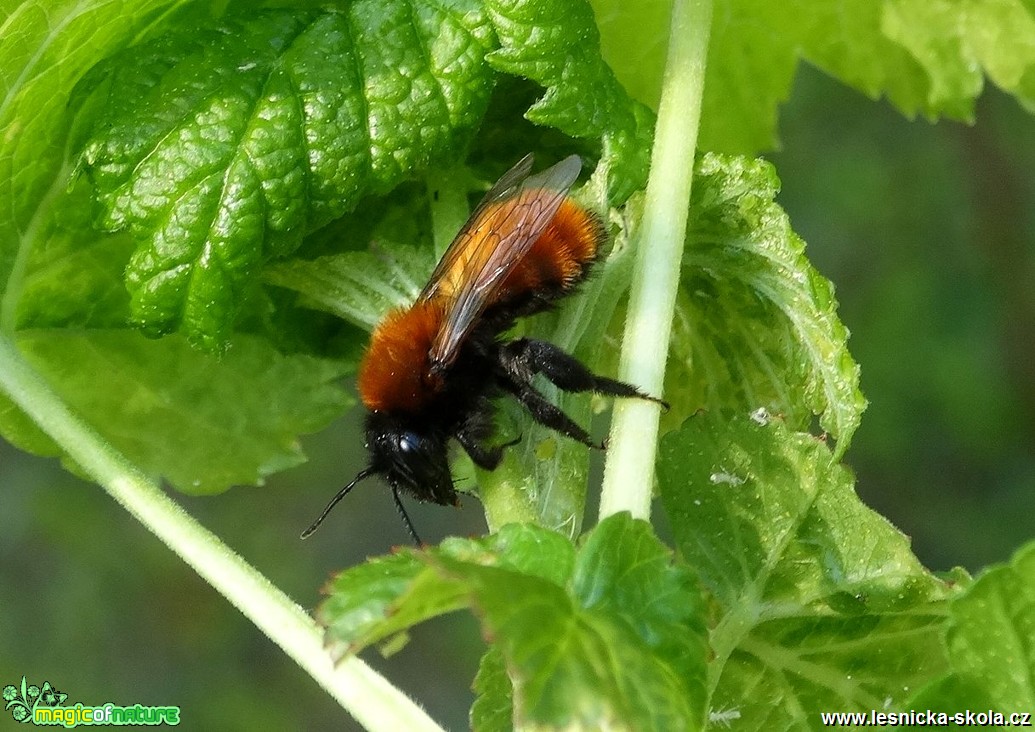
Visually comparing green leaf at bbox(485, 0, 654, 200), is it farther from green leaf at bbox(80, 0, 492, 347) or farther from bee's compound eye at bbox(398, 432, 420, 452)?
bee's compound eye at bbox(398, 432, 420, 452)

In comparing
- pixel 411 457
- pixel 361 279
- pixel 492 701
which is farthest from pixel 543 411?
pixel 492 701

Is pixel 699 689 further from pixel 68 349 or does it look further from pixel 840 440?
pixel 68 349

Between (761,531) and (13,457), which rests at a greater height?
(761,531)

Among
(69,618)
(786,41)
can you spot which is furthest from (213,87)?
(69,618)

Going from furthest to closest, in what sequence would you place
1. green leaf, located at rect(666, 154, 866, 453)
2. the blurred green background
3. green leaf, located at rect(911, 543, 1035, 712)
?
the blurred green background → green leaf, located at rect(666, 154, 866, 453) → green leaf, located at rect(911, 543, 1035, 712)

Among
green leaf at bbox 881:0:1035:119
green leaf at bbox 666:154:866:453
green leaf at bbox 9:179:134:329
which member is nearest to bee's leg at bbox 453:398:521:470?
green leaf at bbox 666:154:866:453

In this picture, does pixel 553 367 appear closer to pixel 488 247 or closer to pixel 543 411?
pixel 543 411

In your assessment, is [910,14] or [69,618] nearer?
[910,14]
